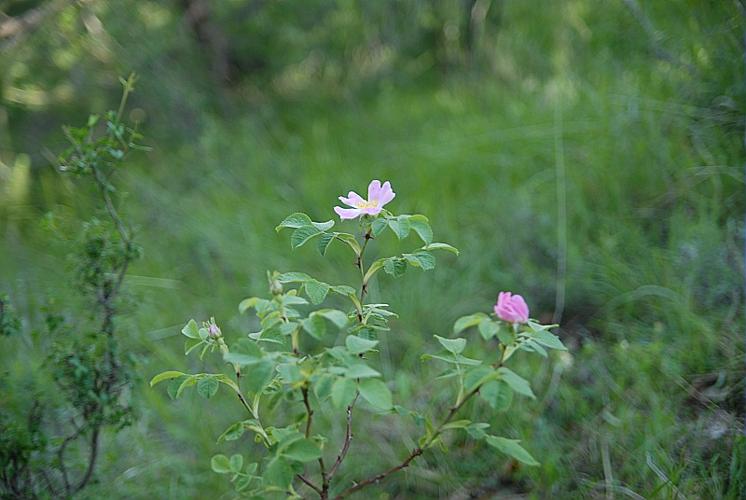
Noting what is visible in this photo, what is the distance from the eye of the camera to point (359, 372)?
999 millimetres

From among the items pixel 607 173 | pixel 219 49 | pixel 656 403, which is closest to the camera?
pixel 656 403

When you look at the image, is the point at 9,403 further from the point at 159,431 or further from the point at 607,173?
the point at 607,173

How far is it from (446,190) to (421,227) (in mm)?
1739

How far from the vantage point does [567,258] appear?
2312 millimetres

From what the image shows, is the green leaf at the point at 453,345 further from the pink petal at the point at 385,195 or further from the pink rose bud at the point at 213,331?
the pink rose bud at the point at 213,331

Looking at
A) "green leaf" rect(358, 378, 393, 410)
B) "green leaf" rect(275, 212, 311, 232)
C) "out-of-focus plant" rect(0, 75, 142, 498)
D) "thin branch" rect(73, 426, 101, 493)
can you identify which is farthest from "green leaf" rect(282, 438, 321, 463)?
"thin branch" rect(73, 426, 101, 493)

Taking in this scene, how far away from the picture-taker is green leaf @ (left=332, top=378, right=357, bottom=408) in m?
0.96

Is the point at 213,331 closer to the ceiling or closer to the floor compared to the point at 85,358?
Answer: closer to the floor

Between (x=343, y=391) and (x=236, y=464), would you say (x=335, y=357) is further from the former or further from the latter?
(x=236, y=464)

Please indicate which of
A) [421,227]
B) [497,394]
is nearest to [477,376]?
[497,394]

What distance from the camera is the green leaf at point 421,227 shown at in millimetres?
1156

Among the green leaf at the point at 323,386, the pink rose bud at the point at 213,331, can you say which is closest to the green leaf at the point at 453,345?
the green leaf at the point at 323,386

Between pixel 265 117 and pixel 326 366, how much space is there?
272 cm

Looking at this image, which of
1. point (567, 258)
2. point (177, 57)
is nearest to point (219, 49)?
point (177, 57)
